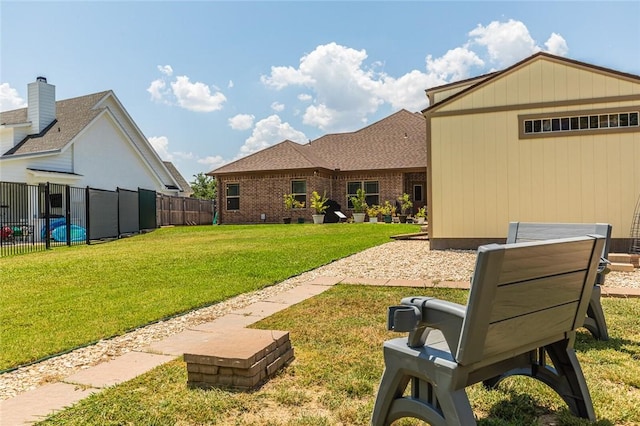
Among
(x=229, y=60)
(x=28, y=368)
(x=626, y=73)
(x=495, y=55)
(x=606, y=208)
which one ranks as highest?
(x=229, y=60)

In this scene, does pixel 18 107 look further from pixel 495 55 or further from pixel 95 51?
pixel 495 55

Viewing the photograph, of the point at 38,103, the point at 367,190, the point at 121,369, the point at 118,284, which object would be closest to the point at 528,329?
the point at 121,369

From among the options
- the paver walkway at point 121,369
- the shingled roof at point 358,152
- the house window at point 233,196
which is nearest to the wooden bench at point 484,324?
the paver walkway at point 121,369

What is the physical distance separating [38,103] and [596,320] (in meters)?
24.0

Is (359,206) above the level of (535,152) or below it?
below

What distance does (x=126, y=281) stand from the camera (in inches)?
267

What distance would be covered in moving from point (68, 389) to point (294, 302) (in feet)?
9.25

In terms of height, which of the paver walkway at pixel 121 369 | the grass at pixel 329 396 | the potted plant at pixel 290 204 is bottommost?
the paver walkway at pixel 121 369

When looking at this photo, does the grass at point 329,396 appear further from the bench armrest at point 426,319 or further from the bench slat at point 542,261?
the bench slat at point 542,261

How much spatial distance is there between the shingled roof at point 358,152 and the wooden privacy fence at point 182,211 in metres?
2.62

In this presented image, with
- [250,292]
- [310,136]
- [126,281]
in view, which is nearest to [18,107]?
[310,136]

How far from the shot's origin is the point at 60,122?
20.5 meters

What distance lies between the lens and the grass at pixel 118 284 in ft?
13.4

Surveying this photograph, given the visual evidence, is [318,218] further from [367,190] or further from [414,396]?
[414,396]
